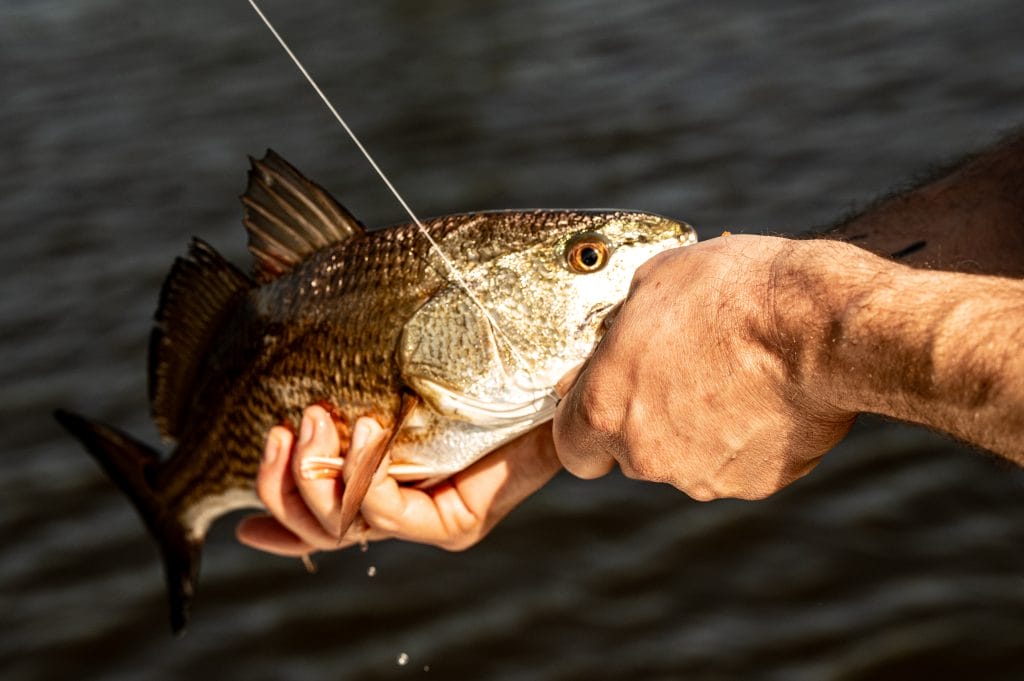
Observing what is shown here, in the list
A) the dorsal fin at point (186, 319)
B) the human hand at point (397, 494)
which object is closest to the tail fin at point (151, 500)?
the dorsal fin at point (186, 319)

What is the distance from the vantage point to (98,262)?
812cm

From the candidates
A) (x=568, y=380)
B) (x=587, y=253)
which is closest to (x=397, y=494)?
(x=568, y=380)

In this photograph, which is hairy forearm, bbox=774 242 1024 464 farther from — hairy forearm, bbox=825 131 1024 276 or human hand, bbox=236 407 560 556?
human hand, bbox=236 407 560 556

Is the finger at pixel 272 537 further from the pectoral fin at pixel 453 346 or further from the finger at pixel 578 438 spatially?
the finger at pixel 578 438

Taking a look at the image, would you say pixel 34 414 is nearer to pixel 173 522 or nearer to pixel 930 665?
pixel 173 522

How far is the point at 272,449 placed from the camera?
3.54 meters

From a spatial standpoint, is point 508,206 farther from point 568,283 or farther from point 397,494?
point 568,283

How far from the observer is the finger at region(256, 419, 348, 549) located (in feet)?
11.6

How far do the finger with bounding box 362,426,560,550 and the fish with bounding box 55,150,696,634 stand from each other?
17 centimetres

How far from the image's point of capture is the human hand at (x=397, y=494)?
3.49 m

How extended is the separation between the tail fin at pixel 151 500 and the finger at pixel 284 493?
0.38m

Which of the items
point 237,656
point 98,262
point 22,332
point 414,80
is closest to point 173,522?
point 237,656

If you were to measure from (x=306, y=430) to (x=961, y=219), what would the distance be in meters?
1.89

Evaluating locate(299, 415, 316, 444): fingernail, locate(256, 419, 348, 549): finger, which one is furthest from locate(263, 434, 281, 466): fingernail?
locate(299, 415, 316, 444): fingernail
